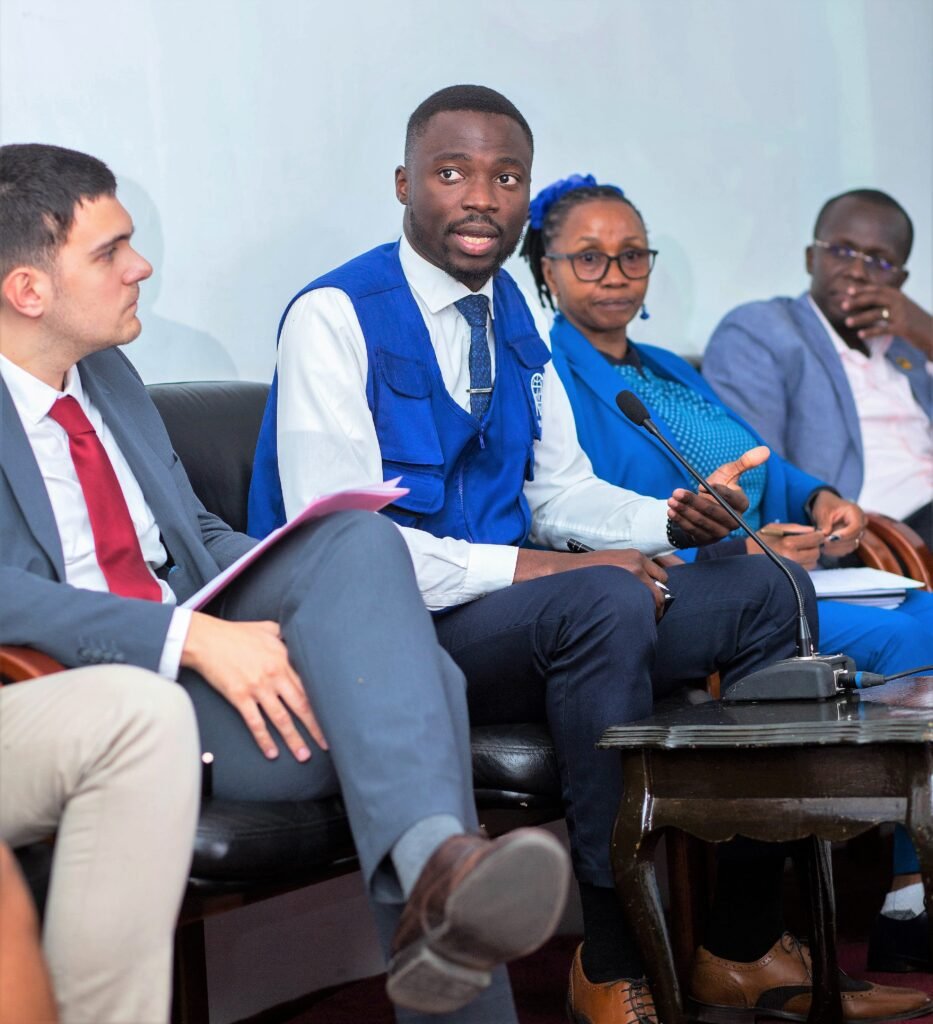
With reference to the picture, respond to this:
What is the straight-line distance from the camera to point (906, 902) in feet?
7.47

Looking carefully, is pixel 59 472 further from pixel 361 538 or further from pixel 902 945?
pixel 902 945

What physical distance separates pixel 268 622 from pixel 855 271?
245cm

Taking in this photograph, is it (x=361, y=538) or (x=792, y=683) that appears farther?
(x=792, y=683)

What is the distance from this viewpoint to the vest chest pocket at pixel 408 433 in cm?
218

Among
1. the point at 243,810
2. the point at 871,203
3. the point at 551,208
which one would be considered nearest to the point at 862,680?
the point at 243,810

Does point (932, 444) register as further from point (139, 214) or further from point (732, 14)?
point (139, 214)

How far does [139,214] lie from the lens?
2541 millimetres

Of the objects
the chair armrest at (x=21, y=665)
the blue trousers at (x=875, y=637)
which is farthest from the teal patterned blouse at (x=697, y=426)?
the chair armrest at (x=21, y=665)

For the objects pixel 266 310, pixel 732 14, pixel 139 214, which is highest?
pixel 732 14

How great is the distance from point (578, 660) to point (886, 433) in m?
1.94

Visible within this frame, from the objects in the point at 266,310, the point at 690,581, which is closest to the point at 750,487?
the point at 690,581

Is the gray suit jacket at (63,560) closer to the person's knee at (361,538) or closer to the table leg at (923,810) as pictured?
the person's knee at (361,538)

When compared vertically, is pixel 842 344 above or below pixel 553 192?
below

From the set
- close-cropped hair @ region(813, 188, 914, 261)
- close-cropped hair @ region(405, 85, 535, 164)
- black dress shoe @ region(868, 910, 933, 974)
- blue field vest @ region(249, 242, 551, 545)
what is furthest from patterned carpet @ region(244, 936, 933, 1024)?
close-cropped hair @ region(813, 188, 914, 261)
